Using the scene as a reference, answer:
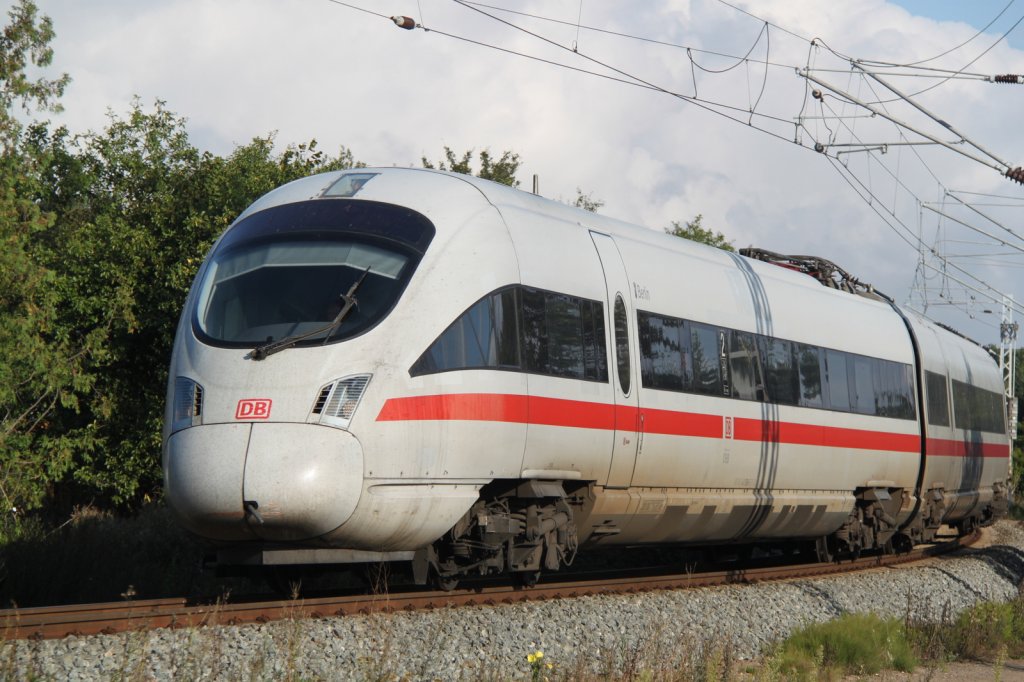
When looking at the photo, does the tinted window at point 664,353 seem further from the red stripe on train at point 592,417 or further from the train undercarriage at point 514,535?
the train undercarriage at point 514,535

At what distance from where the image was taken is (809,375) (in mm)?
14594

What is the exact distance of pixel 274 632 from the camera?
25.5 ft

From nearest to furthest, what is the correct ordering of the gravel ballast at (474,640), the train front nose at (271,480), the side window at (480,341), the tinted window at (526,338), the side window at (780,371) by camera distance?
the gravel ballast at (474,640)
the train front nose at (271,480)
the side window at (480,341)
the tinted window at (526,338)
the side window at (780,371)

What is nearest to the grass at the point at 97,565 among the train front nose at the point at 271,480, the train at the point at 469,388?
the train front nose at the point at 271,480

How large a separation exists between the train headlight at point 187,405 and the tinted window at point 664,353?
170 inches

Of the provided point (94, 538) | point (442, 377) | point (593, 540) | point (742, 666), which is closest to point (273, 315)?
point (442, 377)

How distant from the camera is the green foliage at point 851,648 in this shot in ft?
32.4

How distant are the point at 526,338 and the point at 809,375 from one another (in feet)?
19.3

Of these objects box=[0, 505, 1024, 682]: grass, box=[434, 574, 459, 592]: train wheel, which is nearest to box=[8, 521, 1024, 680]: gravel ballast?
box=[0, 505, 1024, 682]: grass

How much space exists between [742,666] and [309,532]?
3.80 metres

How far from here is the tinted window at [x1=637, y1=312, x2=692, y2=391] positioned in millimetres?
11414

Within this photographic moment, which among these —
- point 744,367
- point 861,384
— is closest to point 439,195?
point 744,367

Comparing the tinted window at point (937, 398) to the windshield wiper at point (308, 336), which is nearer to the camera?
the windshield wiper at point (308, 336)

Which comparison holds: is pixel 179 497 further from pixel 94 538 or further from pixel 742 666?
pixel 94 538
